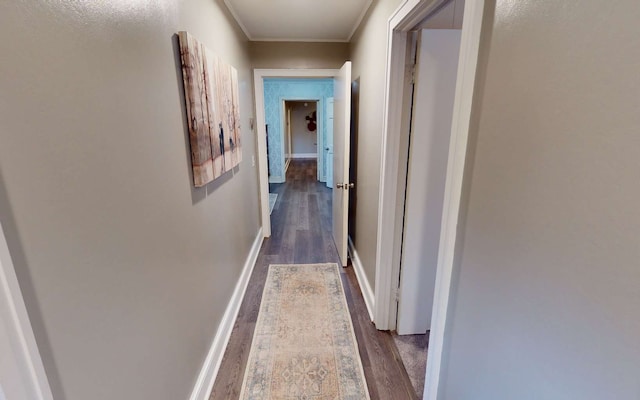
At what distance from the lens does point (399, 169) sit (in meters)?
1.92

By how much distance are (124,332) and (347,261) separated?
8.07ft

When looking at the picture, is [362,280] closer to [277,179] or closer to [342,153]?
[342,153]

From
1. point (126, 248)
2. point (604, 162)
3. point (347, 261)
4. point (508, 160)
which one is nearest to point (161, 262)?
point (126, 248)

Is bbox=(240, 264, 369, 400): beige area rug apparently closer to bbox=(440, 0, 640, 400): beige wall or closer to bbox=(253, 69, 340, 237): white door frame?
bbox=(440, 0, 640, 400): beige wall

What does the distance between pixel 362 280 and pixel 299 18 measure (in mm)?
2394

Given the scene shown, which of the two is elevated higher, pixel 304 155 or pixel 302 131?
pixel 302 131

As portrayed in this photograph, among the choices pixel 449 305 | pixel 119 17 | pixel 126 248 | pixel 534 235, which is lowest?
pixel 449 305

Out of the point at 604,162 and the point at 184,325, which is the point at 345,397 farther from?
the point at 604,162

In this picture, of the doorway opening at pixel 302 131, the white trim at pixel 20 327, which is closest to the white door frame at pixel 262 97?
the white trim at pixel 20 327

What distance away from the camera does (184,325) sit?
1.42m

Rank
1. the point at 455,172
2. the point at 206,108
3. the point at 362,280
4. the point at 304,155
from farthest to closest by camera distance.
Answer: the point at 304,155 → the point at 362,280 → the point at 206,108 → the point at 455,172

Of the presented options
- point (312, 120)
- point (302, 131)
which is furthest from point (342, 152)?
point (302, 131)

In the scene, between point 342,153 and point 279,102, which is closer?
point 342,153

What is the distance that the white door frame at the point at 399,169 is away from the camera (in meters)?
0.96
